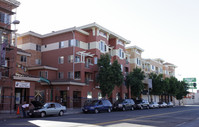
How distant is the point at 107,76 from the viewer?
35531 mm

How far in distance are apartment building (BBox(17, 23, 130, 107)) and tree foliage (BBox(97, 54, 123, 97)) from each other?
218 cm

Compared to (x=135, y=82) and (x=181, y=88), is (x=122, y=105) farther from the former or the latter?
(x=181, y=88)

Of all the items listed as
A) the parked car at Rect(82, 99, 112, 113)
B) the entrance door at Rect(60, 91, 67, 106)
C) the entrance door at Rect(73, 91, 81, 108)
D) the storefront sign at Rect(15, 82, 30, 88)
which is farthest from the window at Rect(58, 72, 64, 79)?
the parked car at Rect(82, 99, 112, 113)

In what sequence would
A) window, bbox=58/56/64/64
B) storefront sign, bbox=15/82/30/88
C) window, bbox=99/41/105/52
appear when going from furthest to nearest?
1. window, bbox=99/41/105/52
2. window, bbox=58/56/64/64
3. storefront sign, bbox=15/82/30/88

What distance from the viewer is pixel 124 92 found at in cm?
4666

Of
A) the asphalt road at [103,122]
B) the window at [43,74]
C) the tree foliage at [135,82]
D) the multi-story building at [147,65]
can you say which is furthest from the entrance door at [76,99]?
the multi-story building at [147,65]

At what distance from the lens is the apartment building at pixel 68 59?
1373 inches

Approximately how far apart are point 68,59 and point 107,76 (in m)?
7.67

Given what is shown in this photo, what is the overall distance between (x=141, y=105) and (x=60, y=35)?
19.4 metres

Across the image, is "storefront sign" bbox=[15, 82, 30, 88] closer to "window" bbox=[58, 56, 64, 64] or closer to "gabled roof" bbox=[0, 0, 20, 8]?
"gabled roof" bbox=[0, 0, 20, 8]

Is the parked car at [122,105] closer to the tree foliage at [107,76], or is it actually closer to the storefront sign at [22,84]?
the tree foliage at [107,76]

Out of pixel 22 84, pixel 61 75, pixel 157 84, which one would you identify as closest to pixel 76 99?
pixel 61 75

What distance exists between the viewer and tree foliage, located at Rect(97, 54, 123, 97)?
35.3 meters

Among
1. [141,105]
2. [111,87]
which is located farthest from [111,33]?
[141,105]
